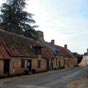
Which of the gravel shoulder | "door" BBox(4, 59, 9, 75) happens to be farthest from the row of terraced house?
the gravel shoulder

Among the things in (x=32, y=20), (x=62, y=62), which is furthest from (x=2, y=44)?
(x=62, y=62)

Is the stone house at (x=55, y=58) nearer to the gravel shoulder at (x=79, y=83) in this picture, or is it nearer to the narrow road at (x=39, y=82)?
the narrow road at (x=39, y=82)

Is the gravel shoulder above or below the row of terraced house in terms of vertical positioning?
below

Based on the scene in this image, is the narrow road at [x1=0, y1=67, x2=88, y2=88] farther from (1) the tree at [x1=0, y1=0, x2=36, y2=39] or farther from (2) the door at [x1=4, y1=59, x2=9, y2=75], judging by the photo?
(1) the tree at [x1=0, y1=0, x2=36, y2=39]

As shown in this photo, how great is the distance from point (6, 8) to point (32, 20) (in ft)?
21.8

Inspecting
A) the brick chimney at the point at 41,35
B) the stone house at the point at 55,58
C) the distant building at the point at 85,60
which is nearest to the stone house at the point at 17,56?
the stone house at the point at 55,58

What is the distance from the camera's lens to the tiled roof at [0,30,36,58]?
39497 millimetres

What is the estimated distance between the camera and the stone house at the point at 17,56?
37.2m

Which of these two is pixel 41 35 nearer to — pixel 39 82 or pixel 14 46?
pixel 14 46

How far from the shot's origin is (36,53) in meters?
50.4

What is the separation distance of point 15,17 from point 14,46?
21.8 meters

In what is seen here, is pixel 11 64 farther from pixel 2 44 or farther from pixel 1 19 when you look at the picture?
pixel 1 19

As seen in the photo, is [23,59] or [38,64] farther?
[38,64]

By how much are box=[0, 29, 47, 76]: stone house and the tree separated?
38.4 feet
